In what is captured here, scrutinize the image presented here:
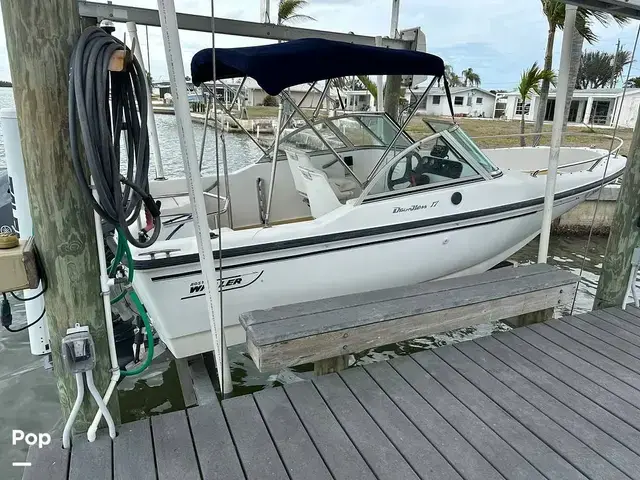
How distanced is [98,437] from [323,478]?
1.09 metres

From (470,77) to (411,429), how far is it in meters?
71.7

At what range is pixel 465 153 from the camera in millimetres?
4270

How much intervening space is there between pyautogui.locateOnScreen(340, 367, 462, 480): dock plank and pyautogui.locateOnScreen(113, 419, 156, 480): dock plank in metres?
1.10

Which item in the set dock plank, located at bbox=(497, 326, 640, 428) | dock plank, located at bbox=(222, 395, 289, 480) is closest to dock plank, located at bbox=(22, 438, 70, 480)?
dock plank, located at bbox=(222, 395, 289, 480)

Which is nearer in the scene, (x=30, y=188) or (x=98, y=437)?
(x=30, y=188)

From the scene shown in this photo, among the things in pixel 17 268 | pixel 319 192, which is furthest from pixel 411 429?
pixel 319 192

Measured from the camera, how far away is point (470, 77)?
6594 cm

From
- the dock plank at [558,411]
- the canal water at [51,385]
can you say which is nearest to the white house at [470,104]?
the canal water at [51,385]

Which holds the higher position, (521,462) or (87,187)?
(87,187)

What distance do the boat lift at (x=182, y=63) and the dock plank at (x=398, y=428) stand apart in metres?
0.75

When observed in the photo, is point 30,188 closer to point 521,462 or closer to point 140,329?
point 140,329

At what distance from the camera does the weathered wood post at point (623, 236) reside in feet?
10.8

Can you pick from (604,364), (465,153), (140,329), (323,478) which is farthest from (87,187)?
(465,153)

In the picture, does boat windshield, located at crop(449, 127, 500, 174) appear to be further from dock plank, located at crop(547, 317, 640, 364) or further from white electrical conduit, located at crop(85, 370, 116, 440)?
white electrical conduit, located at crop(85, 370, 116, 440)
